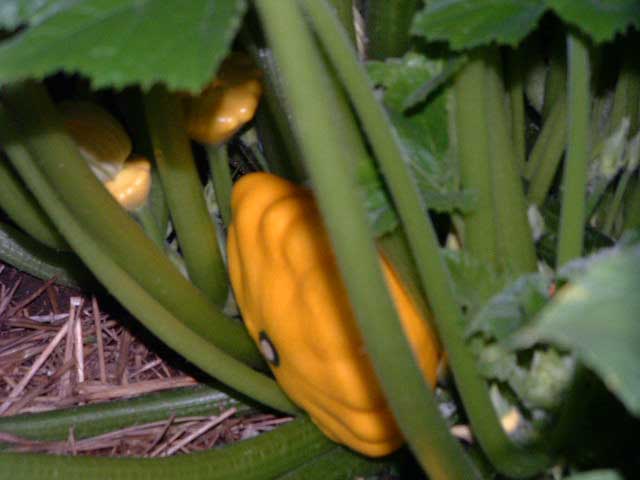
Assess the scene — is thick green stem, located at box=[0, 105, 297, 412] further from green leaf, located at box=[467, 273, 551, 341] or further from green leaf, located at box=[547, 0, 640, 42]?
green leaf, located at box=[547, 0, 640, 42]

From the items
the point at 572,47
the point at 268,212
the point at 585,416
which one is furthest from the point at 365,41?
the point at 585,416

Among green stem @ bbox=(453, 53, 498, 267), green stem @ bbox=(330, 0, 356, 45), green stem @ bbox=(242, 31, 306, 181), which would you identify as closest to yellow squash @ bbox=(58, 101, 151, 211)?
green stem @ bbox=(242, 31, 306, 181)

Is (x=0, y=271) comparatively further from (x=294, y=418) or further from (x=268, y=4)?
(x=268, y=4)

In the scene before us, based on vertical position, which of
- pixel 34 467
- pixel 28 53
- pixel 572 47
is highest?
pixel 28 53

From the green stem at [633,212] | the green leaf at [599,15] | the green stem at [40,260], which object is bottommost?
the green stem at [633,212]

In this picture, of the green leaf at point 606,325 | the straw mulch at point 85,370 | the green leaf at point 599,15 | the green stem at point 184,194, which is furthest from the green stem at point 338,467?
the green leaf at point 606,325

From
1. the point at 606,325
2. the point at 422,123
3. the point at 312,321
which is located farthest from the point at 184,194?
the point at 606,325

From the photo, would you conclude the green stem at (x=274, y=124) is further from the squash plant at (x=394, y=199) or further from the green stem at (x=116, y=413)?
the green stem at (x=116, y=413)
